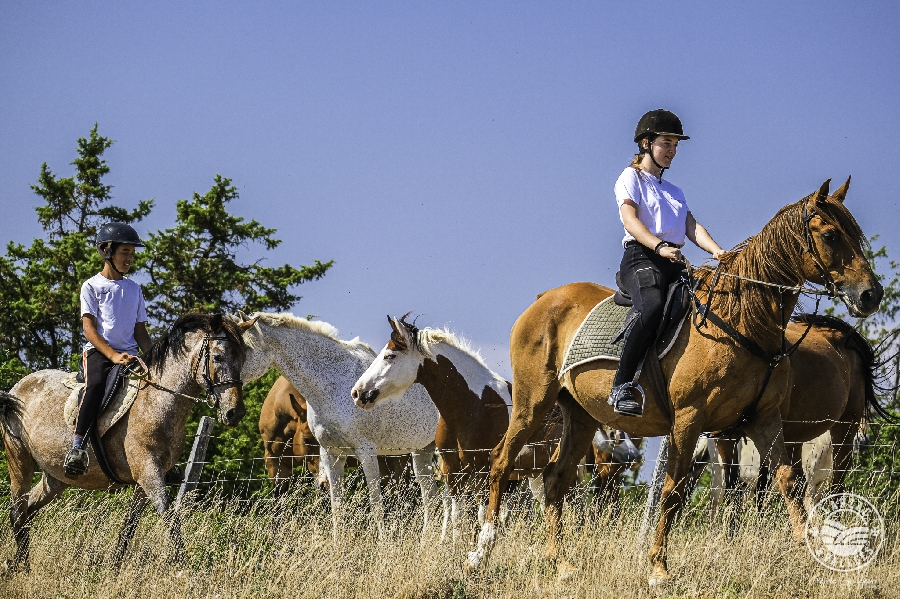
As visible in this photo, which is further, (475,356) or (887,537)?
(475,356)

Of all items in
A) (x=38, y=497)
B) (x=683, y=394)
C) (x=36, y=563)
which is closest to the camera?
(x=683, y=394)

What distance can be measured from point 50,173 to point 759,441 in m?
20.7

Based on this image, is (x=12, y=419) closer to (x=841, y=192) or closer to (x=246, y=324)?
(x=246, y=324)

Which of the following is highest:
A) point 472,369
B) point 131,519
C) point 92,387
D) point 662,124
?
point 662,124

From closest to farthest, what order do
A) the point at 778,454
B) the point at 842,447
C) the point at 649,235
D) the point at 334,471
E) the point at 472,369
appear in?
the point at 649,235 < the point at 778,454 < the point at 842,447 < the point at 472,369 < the point at 334,471

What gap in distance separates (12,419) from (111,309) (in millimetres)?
1565

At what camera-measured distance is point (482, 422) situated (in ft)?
32.3

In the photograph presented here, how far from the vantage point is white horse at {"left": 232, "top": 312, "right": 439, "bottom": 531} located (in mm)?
10383

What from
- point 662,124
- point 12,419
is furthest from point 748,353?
point 12,419

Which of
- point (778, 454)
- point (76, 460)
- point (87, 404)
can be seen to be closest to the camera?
point (778, 454)

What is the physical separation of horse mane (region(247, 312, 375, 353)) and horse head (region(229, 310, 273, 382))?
0.12 ft

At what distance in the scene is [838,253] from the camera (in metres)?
5.99

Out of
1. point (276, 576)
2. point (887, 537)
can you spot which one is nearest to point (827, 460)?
point (887, 537)

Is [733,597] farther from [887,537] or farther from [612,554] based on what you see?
[887,537]
